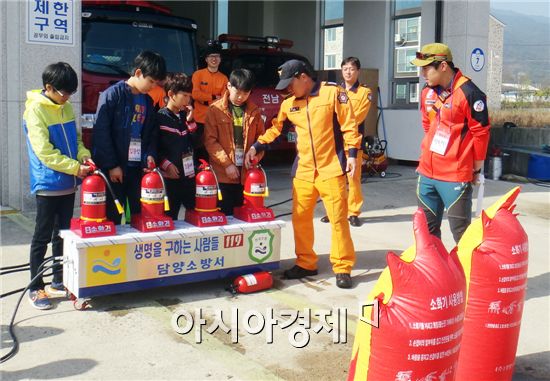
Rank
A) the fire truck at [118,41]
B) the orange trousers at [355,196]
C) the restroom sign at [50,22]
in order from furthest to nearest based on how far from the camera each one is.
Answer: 1. the fire truck at [118,41]
2. the orange trousers at [355,196]
3. the restroom sign at [50,22]

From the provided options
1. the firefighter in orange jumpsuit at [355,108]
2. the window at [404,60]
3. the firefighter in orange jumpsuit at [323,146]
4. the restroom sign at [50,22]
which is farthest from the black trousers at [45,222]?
the window at [404,60]

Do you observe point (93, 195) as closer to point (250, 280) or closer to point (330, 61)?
point (250, 280)

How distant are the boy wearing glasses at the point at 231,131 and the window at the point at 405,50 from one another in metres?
7.80

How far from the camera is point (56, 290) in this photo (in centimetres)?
482

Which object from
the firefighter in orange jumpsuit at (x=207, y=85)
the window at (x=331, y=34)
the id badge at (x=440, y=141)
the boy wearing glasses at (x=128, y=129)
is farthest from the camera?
the window at (x=331, y=34)

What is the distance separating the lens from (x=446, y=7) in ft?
38.1

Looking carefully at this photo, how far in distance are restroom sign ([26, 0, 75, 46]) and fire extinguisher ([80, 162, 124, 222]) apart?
3409 millimetres

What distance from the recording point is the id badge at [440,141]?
481cm

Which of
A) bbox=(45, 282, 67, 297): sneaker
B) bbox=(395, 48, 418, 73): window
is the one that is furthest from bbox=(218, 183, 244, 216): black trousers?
bbox=(395, 48, 418, 73): window

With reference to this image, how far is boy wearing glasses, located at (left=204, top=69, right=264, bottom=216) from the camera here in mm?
5223

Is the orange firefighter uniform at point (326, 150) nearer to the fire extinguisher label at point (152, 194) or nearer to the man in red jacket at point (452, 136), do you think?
the man in red jacket at point (452, 136)

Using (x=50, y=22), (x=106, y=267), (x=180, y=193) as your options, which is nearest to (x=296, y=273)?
(x=180, y=193)

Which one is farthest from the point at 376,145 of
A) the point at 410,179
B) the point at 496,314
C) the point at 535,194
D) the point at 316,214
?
the point at 496,314

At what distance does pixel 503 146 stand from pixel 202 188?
9.42m
